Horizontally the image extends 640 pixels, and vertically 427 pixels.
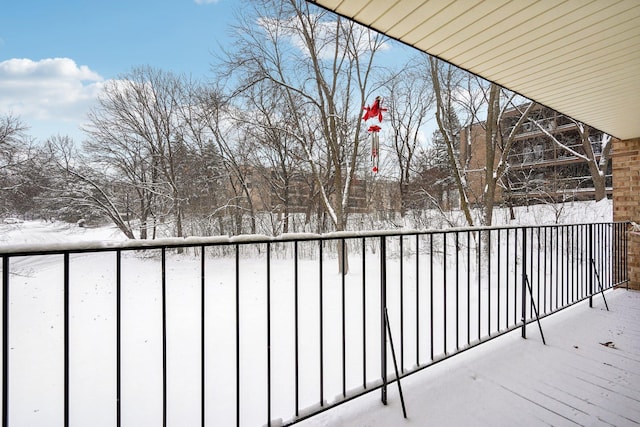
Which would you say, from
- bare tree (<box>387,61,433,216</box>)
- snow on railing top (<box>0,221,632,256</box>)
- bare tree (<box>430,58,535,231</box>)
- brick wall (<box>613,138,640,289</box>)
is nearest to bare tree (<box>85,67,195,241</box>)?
bare tree (<box>387,61,433,216</box>)

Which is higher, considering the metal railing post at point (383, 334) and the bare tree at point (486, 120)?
the bare tree at point (486, 120)

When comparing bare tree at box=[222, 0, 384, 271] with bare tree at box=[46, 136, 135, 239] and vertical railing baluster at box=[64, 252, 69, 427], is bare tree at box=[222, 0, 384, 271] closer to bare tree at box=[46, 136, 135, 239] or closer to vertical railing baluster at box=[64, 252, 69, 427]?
vertical railing baluster at box=[64, 252, 69, 427]

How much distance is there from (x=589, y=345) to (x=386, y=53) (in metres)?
7.65

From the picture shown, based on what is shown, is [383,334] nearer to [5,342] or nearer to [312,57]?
[5,342]

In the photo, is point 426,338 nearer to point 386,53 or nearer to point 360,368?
point 360,368

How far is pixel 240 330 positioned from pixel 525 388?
3.14 metres

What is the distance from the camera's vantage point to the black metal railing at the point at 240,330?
151 cm

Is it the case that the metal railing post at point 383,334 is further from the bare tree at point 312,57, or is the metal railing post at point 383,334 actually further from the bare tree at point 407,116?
the bare tree at point 407,116

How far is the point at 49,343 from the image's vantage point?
12.0 ft

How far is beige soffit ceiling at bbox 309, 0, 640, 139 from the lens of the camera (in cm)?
162

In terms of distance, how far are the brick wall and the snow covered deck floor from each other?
2263 mm

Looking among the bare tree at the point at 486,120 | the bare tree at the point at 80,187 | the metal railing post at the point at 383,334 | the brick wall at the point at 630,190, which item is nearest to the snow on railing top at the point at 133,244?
the metal railing post at the point at 383,334

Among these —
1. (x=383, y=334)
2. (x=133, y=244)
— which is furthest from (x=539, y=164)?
(x=133, y=244)

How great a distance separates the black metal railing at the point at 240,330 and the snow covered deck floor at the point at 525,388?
5.5 inches
